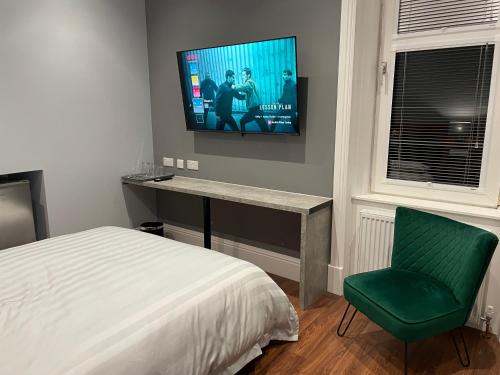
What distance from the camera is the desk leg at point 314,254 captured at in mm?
2781

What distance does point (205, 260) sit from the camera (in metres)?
2.18

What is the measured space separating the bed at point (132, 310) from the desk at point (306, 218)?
510 mm

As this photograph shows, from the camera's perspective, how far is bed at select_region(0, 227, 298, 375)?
1.44 meters

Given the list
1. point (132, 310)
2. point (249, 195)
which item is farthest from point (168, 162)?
point (132, 310)

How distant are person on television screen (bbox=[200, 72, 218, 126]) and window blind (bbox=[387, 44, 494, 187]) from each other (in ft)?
4.89

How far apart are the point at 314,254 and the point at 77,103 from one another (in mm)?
2425

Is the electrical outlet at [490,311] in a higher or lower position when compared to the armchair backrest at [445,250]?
lower

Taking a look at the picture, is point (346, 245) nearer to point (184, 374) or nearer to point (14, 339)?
point (184, 374)

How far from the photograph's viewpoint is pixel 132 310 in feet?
5.45

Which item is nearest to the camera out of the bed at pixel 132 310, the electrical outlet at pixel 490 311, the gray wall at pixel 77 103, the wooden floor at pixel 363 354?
the bed at pixel 132 310

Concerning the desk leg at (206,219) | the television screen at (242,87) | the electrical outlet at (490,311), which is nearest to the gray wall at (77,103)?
the television screen at (242,87)

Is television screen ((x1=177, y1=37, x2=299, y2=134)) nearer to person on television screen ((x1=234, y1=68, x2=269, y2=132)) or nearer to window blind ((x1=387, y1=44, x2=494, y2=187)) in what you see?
person on television screen ((x1=234, y1=68, x2=269, y2=132))

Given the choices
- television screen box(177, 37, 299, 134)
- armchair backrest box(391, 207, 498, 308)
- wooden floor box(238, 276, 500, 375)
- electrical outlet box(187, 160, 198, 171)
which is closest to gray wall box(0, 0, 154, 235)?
electrical outlet box(187, 160, 198, 171)

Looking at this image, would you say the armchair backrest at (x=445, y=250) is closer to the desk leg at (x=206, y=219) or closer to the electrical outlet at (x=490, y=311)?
the electrical outlet at (x=490, y=311)
